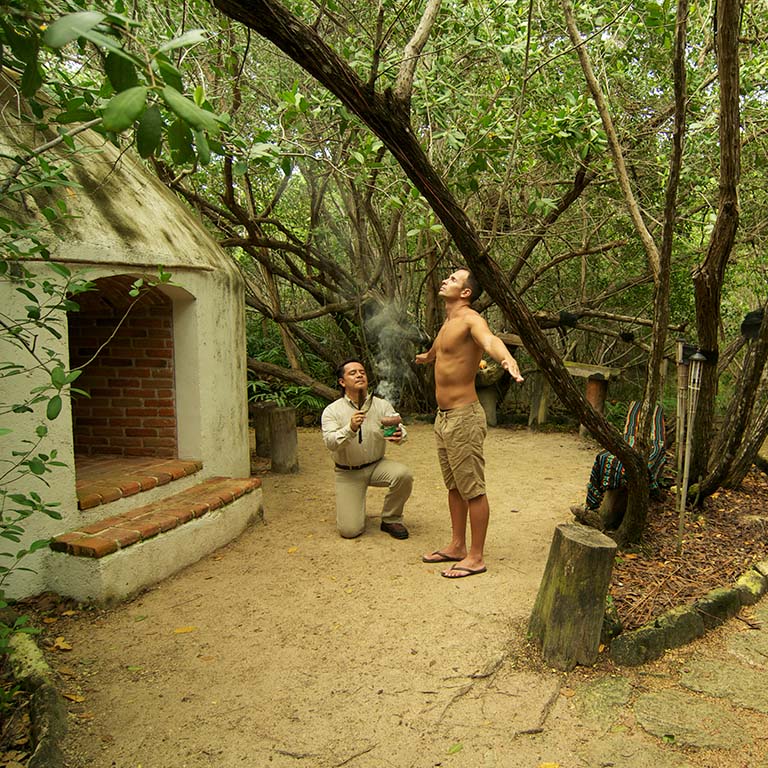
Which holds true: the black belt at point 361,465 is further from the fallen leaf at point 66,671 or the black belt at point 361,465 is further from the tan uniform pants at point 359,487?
the fallen leaf at point 66,671

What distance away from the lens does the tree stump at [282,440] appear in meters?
7.09

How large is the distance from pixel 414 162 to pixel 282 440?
14.4ft

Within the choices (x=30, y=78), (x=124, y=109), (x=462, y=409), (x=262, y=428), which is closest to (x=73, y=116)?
(x=30, y=78)

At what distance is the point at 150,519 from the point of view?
4.36m

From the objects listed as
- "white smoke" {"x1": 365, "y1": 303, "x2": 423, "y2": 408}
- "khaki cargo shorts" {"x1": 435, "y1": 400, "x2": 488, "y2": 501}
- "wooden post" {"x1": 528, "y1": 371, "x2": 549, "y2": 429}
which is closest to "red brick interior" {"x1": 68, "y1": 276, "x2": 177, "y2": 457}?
"khaki cargo shorts" {"x1": 435, "y1": 400, "x2": 488, "y2": 501}

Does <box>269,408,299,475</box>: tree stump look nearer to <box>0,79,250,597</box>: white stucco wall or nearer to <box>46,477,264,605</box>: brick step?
<box>0,79,250,597</box>: white stucco wall

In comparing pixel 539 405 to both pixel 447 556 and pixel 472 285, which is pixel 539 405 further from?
pixel 472 285

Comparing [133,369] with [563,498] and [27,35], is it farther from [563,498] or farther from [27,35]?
[563,498]

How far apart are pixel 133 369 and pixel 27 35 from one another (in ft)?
11.5

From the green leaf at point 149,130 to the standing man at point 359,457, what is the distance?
3400 mm

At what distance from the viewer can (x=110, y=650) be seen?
11.4 feet

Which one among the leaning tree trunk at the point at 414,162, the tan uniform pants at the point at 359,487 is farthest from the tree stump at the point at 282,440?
the leaning tree trunk at the point at 414,162

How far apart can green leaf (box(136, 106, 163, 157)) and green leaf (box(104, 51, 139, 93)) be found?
0.12 m

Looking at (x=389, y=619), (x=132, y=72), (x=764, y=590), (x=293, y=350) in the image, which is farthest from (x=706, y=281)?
(x=293, y=350)
